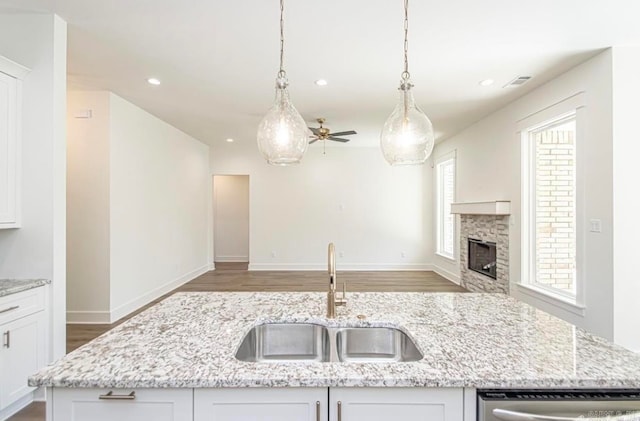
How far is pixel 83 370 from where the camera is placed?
3.43 ft

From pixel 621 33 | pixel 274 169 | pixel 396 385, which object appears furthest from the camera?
pixel 274 169

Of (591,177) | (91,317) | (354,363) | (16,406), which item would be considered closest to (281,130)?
(354,363)

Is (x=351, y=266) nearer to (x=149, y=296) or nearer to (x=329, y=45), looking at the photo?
(x=149, y=296)

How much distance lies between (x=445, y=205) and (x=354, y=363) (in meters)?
6.46

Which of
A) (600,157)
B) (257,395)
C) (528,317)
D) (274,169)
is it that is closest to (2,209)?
(257,395)

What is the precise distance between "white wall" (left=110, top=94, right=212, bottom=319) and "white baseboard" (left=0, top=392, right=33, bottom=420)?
1.64 metres

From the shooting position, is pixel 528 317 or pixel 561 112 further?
pixel 561 112

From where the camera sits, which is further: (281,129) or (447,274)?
(447,274)

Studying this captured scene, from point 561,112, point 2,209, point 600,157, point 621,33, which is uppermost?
point 621,33

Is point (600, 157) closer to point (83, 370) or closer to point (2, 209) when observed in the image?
point (83, 370)

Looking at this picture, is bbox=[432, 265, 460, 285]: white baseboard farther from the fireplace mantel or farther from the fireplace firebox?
the fireplace mantel

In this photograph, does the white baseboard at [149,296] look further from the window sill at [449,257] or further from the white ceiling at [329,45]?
the window sill at [449,257]

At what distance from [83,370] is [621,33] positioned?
158 inches

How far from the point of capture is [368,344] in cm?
157
